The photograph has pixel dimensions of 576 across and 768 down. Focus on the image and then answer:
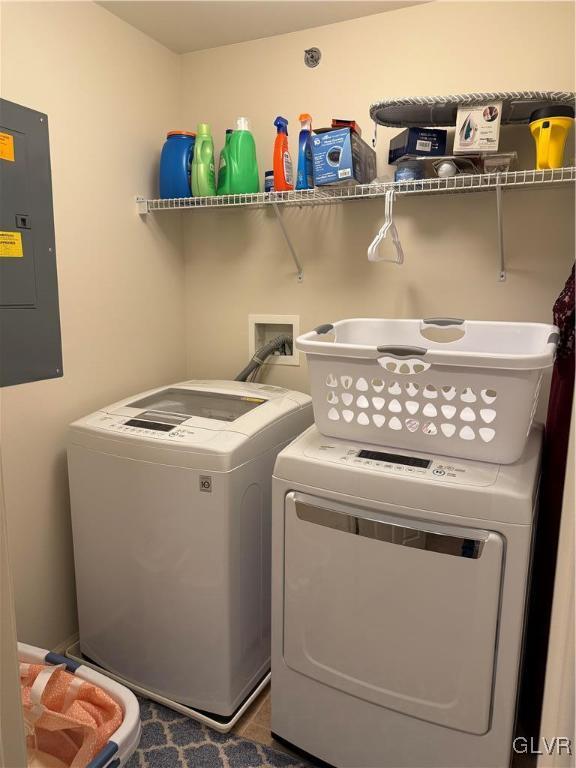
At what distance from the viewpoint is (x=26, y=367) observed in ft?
5.70

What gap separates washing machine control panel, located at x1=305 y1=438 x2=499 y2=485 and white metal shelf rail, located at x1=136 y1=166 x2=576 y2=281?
842mm

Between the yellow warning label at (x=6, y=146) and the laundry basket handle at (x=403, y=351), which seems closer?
the laundry basket handle at (x=403, y=351)

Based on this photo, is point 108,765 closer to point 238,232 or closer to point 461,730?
point 461,730

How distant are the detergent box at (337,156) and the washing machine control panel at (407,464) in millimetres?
879

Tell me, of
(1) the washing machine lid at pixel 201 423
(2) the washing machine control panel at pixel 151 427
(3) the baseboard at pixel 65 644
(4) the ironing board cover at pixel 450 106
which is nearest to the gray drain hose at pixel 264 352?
(1) the washing machine lid at pixel 201 423

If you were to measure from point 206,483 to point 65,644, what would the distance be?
3.29 ft

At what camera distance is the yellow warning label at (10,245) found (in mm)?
1622

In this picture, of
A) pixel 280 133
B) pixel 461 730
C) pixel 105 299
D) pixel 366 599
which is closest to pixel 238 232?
pixel 280 133

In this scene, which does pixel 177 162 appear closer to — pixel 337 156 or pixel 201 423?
pixel 337 156

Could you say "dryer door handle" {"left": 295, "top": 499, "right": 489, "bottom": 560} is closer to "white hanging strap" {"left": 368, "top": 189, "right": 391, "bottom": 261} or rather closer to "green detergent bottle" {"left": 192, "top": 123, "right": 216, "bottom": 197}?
"white hanging strap" {"left": 368, "top": 189, "right": 391, "bottom": 261}

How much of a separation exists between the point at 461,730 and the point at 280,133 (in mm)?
1929

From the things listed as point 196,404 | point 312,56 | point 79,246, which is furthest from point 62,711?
point 312,56

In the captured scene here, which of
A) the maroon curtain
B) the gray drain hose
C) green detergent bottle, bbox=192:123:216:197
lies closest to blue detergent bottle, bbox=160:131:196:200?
green detergent bottle, bbox=192:123:216:197

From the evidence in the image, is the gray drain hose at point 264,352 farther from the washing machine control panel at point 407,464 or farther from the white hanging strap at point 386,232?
the washing machine control panel at point 407,464
